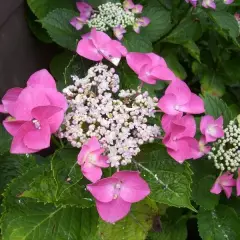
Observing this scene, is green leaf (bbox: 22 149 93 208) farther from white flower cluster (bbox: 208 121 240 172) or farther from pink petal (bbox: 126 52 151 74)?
white flower cluster (bbox: 208 121 240 172)

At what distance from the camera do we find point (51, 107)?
0.71 meters

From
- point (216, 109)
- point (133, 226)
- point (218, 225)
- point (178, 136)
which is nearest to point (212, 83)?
point (216, 109)

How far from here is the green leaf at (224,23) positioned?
1.35 m

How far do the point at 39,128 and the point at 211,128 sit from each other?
443 mm

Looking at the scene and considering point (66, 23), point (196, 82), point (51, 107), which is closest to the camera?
point (51, 107)

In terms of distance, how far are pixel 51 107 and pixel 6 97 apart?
12 cm

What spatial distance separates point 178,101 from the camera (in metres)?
0.81

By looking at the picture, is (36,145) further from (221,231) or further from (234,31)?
(234,31)

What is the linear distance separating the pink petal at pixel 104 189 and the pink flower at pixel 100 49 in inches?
8.4

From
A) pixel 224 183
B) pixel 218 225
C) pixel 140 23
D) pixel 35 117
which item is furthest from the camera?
pixel 140 23

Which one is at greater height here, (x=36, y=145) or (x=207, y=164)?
(x=36, y=145)

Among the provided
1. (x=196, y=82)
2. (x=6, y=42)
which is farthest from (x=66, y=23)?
(x=196, y=82)

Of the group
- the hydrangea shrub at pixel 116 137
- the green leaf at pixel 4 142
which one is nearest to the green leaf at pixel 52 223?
the hydrangea shrub at pixel 116 137

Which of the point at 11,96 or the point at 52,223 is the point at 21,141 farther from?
the point at 52,223
